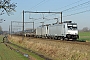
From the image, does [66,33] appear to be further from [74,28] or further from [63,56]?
[63,56]

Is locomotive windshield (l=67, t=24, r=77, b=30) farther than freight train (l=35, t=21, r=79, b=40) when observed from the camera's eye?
Yes

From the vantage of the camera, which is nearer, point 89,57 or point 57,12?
point 89,57

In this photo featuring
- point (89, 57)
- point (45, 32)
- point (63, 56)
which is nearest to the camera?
point (89, 57)

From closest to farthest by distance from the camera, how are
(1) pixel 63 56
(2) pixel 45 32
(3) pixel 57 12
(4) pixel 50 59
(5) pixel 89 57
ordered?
(5) pixel 89 57
(1) pixel 63 56
(4) pixel 50 59
(3) pixel 57 12
(2) pixel 45 32

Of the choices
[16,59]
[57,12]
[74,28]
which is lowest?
[16,59]

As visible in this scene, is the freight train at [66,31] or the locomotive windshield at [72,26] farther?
the locomotive windshield at [72,26]

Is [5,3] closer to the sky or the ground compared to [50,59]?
closer to the sky

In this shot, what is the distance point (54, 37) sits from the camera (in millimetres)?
54375

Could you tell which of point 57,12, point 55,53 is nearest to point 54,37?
point 57,12

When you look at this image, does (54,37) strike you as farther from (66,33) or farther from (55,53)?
(55,53)

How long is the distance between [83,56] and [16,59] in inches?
340

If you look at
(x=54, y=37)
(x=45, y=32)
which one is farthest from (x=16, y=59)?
(x=45, y=32)

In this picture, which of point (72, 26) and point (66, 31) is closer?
point (66, 31)

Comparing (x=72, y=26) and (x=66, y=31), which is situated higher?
(x=72, y=26)
